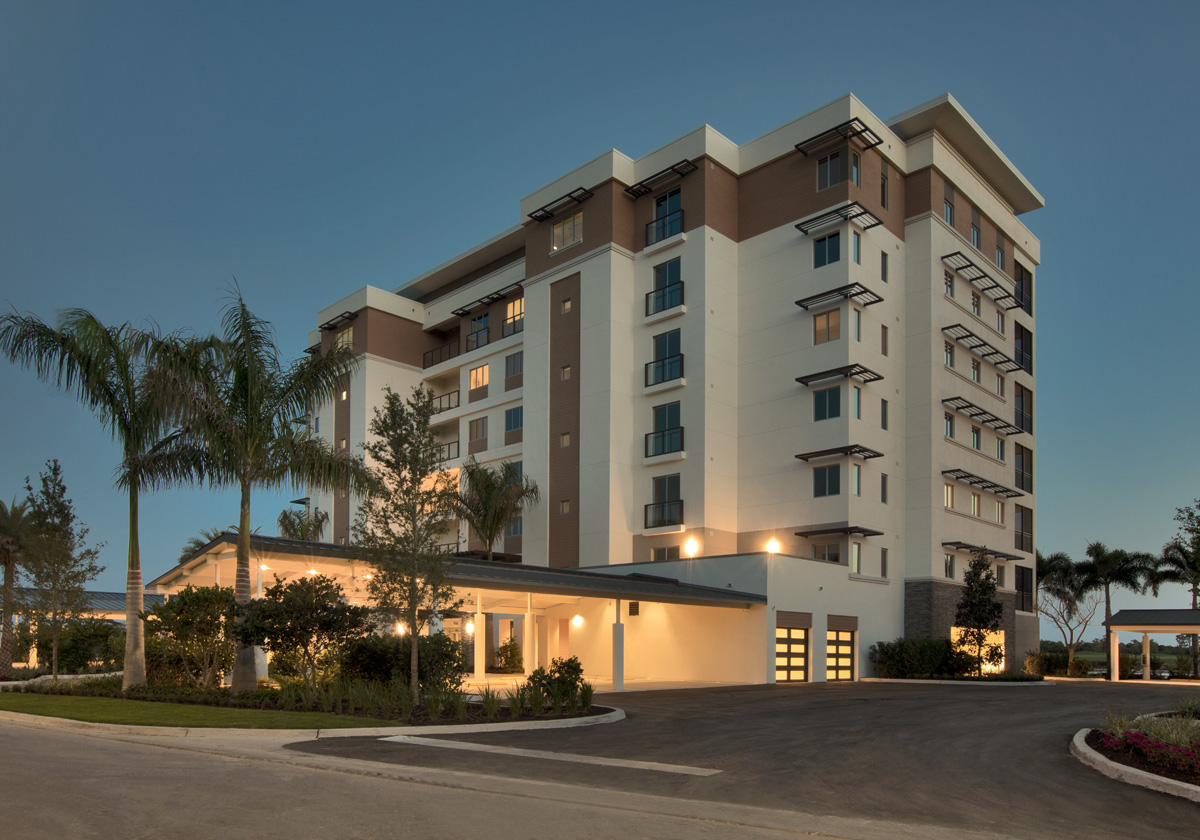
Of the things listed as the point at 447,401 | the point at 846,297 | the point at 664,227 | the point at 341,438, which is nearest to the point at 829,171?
A: the point at 846,297

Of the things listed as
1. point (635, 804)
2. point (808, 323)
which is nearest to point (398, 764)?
point (635, 804)

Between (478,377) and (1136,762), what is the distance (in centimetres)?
4328

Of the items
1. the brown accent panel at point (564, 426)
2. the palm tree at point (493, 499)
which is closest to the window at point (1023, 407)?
the brown accent panel at point (564, 426)

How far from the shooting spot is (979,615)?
3919cm

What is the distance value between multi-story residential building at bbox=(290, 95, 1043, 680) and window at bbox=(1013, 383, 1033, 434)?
259 centimetres

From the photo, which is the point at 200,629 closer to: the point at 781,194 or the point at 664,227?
the point at 664,227

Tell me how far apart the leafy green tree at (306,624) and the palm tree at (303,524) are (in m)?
32.8

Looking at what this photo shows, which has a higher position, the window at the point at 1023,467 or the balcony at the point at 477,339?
the balcony at the point at 477,339

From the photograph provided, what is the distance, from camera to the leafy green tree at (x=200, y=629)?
74.7 feet

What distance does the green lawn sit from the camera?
16766 mm

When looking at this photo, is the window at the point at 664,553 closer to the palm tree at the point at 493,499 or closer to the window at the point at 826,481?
the palm tree at the point at 493,499

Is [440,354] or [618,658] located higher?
[440,354]

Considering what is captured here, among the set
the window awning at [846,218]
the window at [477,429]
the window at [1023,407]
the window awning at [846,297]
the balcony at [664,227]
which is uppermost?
the balcony at [664,227]

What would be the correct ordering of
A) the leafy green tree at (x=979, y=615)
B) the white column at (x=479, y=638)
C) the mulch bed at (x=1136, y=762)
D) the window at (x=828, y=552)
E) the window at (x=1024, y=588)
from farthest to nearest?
1. the window at (x=1024, y=588)
2. the window at (x=828, y=552)
3. the leafy green tree at (x=979, y=615)
4. the white column at (x=479, y=638)
5. the mulch bed at (x=1136, y=762)
